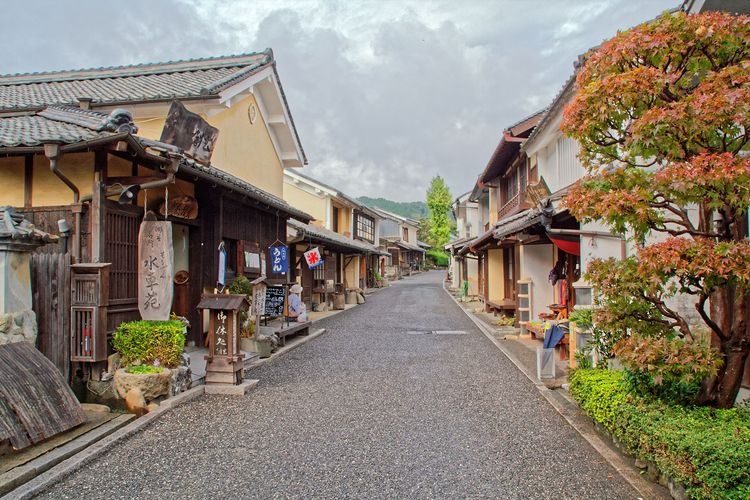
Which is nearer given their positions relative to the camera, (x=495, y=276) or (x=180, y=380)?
(x=180, y=380)

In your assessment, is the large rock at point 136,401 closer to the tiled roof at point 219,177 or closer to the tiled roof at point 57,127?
the tiled roof at point 57,127

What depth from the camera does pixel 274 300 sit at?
43.5 feet

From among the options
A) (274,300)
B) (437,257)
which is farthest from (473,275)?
(437,257)

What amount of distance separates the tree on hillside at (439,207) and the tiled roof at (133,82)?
56.3 meters

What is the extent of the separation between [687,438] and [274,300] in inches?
417

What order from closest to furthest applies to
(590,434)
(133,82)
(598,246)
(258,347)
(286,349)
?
1. (590,434)
2. (598,246)
3. (258,347)
4. (286,349)
5. (133,82)

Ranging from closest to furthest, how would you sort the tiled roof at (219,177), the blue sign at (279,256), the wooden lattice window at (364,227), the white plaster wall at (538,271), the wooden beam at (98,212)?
the wooden beam at (98,212)
the tiled roof at (219,177)
the blue sign at (279,256)
the white plaster wall at (538,271)
the wooden lattice window at (364,227)

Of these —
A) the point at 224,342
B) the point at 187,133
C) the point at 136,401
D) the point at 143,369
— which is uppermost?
the point at 187,133

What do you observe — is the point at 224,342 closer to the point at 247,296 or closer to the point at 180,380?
the point at 180,380

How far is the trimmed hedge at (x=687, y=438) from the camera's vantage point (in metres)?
3.64

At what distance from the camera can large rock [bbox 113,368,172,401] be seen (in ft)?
23.0

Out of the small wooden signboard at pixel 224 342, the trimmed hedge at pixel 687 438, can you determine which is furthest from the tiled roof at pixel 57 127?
the trimmed hedge at pixel 687 438

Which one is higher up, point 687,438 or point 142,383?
point 687,438

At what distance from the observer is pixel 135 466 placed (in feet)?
17.1
